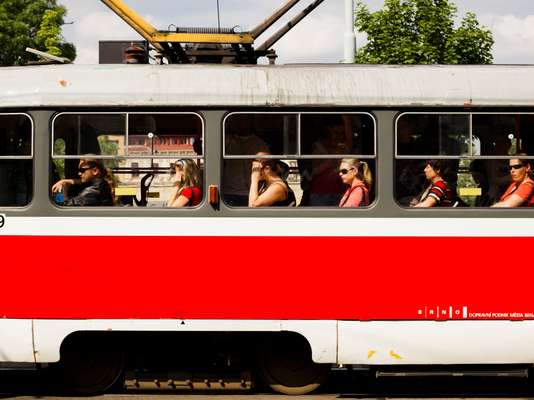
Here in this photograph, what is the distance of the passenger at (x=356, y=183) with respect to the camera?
7.81 metres

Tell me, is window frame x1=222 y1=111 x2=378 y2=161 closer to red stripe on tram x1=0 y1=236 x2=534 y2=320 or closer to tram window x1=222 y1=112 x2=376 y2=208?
tram window x1=222 y1=112 x2=376 y2=208

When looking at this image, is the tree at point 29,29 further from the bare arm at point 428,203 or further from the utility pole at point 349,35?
the bare arm at point 428,203

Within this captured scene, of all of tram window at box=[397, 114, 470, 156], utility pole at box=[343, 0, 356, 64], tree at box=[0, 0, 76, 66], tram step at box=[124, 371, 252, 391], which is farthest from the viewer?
tree at box=[0, 0, 76, 66]

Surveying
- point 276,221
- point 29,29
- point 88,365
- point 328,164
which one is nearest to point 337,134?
point 328,164

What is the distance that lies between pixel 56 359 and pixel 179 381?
1.07 metres

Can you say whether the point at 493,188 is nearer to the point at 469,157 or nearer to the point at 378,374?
the point at 469,157

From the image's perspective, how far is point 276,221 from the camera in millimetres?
7746

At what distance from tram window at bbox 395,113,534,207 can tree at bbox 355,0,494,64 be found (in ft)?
41.5

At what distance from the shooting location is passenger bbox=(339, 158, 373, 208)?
25.6ft

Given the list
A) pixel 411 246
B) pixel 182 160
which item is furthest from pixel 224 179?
pixel 411 246

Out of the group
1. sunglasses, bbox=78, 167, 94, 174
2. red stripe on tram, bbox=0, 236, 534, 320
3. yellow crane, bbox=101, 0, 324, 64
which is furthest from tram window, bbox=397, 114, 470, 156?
sunglasses, bbox=78, 167, 94, 174

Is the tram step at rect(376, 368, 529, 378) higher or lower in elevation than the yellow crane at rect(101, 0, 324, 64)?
lower

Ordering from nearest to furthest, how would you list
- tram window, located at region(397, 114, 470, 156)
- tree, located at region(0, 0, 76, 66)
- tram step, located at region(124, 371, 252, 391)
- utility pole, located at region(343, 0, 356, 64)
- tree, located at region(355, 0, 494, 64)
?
1. tram window, located at region(397, 114, 470, 156)
2. tram step, located at region(124, 371, 252, 391)
3. utility pole, located at region(343, 0, 356, 64)
4. tree, located at region(355, 0, 494, 64)
5. tree, located at region(0, 0, 76, 66)

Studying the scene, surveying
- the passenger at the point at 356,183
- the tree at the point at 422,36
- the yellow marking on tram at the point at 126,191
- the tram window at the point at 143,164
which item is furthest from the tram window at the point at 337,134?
the tree at the point at 422,36
